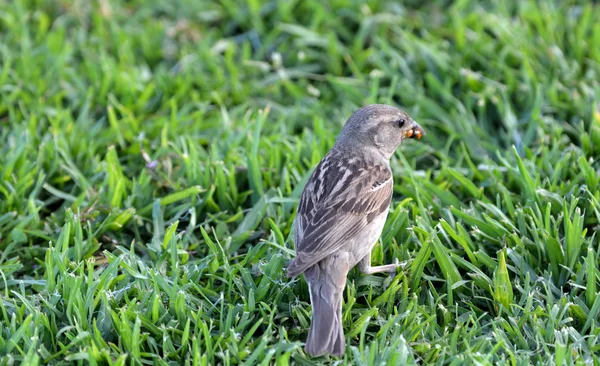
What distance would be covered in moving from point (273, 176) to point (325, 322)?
1.88m

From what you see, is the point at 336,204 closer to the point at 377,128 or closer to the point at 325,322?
the point at 377,128

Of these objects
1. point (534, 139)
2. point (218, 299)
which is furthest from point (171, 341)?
point (534, 139)

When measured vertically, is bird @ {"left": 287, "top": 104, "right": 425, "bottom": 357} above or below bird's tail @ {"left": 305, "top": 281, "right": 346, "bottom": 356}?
above

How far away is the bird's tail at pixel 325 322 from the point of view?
3.95m

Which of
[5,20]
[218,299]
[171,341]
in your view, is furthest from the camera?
[5,20]

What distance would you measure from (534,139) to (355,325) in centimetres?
256

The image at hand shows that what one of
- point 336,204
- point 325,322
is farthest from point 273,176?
point 325,322

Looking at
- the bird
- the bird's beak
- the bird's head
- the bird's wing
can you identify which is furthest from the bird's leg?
the bird's beak

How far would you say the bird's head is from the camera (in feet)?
17.0

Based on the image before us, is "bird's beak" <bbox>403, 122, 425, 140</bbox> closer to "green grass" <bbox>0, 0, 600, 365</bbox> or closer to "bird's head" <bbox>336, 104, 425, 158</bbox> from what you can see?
"bird's head" <bbox>336, 104, 425, 158</bbox>

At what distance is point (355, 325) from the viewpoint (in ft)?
14.0

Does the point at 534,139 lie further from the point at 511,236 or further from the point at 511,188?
the point at 511,236

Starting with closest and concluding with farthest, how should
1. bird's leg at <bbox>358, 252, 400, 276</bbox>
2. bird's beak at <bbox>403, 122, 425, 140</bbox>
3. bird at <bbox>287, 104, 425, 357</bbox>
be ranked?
bird at <bbox>287, 104, 425, 357</bbox>
bird's leg at <bbox>358, 252, 400, 276</bbox>
bird's beak at <bbox>403, 122, 425, 140</bbox>

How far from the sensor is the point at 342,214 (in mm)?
4605
